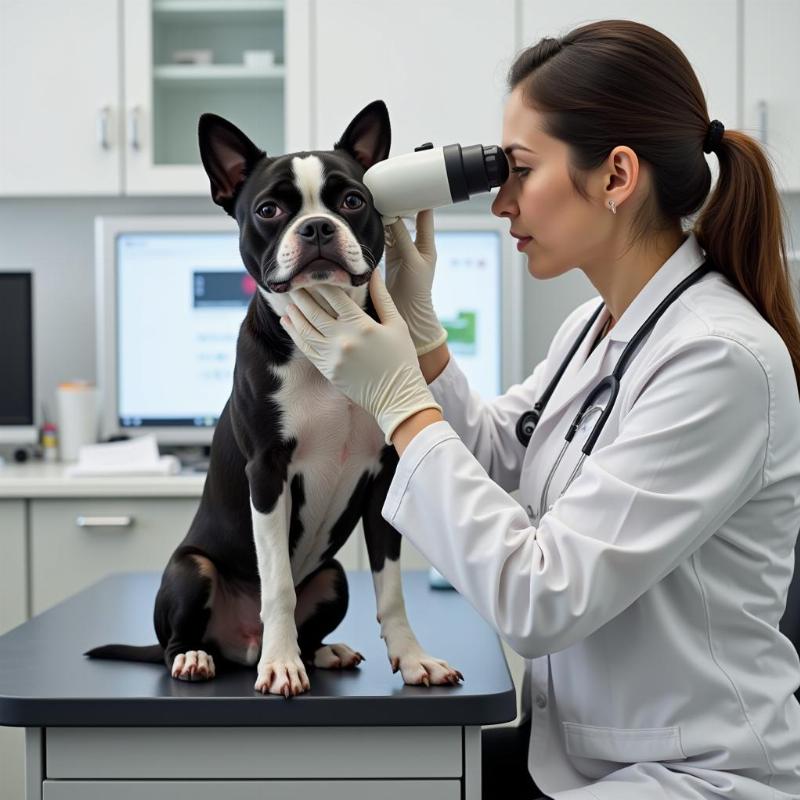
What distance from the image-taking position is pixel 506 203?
128 cm

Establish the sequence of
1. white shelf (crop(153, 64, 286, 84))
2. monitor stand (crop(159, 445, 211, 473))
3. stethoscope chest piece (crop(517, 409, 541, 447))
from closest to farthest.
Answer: stethoscope chest piece (crop(517, 409, 541, 447)) → monitor stand (crop(159, 445, 211, 473)) → white shelf (crop(153, 64, 286, 84))

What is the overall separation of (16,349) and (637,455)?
7.49ft

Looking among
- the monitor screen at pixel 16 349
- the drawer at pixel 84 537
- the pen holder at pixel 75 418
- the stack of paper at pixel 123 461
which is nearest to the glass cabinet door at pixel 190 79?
the monitor screen at pixel 16 349

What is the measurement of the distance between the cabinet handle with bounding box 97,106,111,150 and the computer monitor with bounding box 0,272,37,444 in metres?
0.42

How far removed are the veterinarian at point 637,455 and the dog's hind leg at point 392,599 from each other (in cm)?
6

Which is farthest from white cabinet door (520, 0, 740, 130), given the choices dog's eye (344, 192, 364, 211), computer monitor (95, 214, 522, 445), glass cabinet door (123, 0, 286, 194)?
dog's eye (344, 192, 364, 211)

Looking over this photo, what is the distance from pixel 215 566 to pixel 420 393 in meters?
0.30

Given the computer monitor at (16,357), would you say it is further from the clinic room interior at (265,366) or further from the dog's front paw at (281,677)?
the dog's front paw at (281,677)

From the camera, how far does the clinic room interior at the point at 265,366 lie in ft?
3.43

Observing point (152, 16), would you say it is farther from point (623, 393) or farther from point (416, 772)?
point (416, 772)

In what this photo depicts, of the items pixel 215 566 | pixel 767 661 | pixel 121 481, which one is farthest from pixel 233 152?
pixel 121 481

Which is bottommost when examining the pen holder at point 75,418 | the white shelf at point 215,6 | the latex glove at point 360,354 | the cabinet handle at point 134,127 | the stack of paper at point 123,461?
the stack of paper at point 123,461

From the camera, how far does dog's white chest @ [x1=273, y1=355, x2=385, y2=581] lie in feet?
3.59

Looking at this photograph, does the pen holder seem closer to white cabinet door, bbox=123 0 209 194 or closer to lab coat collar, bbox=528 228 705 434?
white cabinet door, bbox=123 0 209 194
